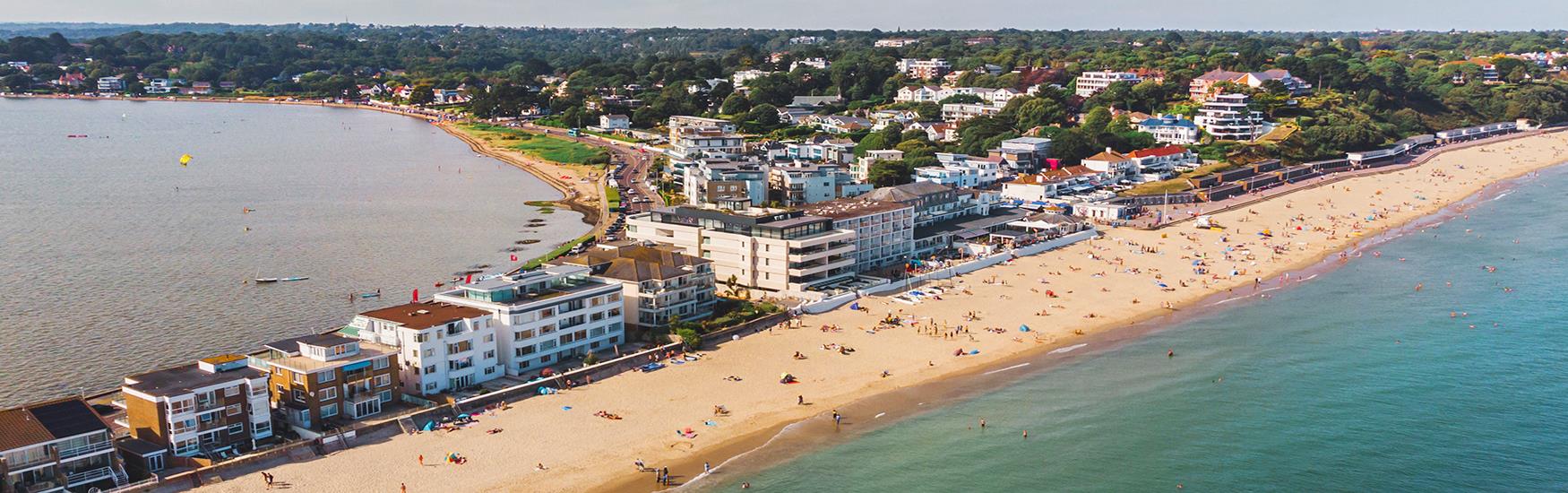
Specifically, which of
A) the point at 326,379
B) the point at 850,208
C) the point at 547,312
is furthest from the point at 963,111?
the point at 326,379

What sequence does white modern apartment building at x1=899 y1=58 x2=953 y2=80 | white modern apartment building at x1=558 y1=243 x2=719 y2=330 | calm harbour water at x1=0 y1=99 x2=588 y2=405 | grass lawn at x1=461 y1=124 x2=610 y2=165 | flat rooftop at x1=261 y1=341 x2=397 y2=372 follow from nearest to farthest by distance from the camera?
flat rooftop at x1=261 y1=341 x2=397 y2=372, white modern apartment building at x1=558 y1=243 x2=719 y2=330, calm harbour water at x1=0 y1=99 x2=588 y2=405, grass lawn at x1=461 y1=124 x2=610 y2=165, white modern apartment building at x1=899 y1=58 x2=953 y2=80

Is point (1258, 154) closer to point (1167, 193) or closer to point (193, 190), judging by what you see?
point (1167, 193)

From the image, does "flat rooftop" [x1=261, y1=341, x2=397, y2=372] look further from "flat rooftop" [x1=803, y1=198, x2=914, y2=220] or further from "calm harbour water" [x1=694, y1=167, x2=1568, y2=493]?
"flat rooftop" [x1=803, y1=198, x2=914, y2=220]

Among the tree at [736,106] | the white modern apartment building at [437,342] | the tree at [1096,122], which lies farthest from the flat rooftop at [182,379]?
the tree at [736,106]

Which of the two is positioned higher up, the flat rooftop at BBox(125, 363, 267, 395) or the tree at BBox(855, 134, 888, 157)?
the flat rooftop at BBox(125, 363, 267, 395)

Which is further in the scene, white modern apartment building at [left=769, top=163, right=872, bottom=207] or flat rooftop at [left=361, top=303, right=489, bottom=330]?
white modern apartment building at [left=769, top=163, right=872, bottom=207]

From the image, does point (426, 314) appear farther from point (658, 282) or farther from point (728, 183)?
point (728, 183)

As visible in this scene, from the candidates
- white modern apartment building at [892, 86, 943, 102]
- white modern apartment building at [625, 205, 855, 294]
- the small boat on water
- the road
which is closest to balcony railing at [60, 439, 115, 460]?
white modern apartment building at [625, 205, 855, 294]
